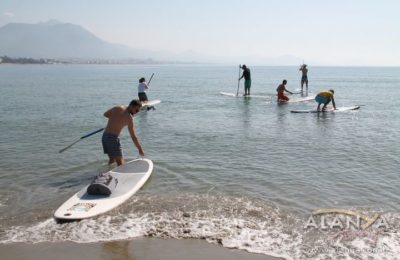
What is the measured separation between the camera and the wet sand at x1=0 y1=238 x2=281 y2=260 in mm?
6039

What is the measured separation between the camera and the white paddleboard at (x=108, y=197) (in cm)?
736

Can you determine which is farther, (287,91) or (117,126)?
(287,91)

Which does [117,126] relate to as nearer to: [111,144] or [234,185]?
[111,144]

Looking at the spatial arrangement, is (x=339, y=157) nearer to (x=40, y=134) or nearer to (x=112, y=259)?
(x=112, y=259)

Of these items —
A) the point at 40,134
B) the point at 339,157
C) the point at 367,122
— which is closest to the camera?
the point at 339,157

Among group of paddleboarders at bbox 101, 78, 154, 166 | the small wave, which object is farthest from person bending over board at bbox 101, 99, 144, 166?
the small wave

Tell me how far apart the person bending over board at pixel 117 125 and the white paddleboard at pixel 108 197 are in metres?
0.49

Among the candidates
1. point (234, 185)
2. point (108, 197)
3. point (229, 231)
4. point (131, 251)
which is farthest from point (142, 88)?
point (131, 251)

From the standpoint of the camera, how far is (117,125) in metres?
9.69

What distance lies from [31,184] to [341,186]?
23.5 feet

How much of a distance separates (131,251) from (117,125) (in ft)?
13.4

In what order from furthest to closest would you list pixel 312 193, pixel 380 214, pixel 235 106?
pixel 235 106 < pixel 312 193 < pixel 380 214

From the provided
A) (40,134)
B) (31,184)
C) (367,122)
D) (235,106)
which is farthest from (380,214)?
(235,106)

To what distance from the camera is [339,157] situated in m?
11.9
